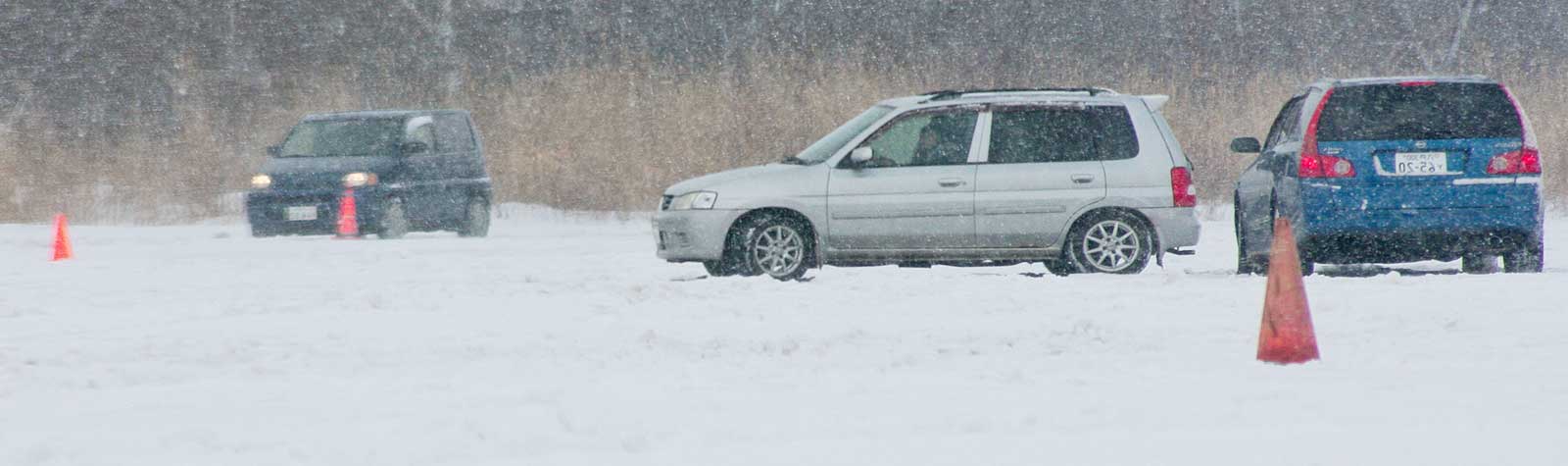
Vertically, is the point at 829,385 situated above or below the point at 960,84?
below

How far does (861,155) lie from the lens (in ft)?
45.3

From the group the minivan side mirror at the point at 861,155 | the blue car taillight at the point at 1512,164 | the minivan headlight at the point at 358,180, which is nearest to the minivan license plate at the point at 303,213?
the minivan headlight at the point at 358,180

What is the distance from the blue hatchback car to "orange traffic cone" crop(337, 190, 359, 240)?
1029cm

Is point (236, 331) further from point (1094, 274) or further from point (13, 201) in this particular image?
point (13, 201)

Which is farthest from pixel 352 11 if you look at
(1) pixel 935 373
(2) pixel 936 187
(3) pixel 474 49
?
(1) pixel 935 373

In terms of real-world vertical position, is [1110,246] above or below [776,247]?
below

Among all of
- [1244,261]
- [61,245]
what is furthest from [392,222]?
[1244,261]

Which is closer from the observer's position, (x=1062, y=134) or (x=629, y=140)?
(x=1062, y=134)

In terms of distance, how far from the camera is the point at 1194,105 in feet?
96.4

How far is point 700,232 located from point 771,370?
214 inches

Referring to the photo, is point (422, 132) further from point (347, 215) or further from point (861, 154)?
point (861, 154)

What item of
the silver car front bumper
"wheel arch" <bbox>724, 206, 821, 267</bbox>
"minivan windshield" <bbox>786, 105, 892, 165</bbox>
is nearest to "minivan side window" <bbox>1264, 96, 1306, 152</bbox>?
"minivan windshield" <bbox>786, 105, 892, 165</bbox>

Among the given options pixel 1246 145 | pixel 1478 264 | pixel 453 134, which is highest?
pixel 453 134

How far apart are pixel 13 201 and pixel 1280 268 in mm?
22064
